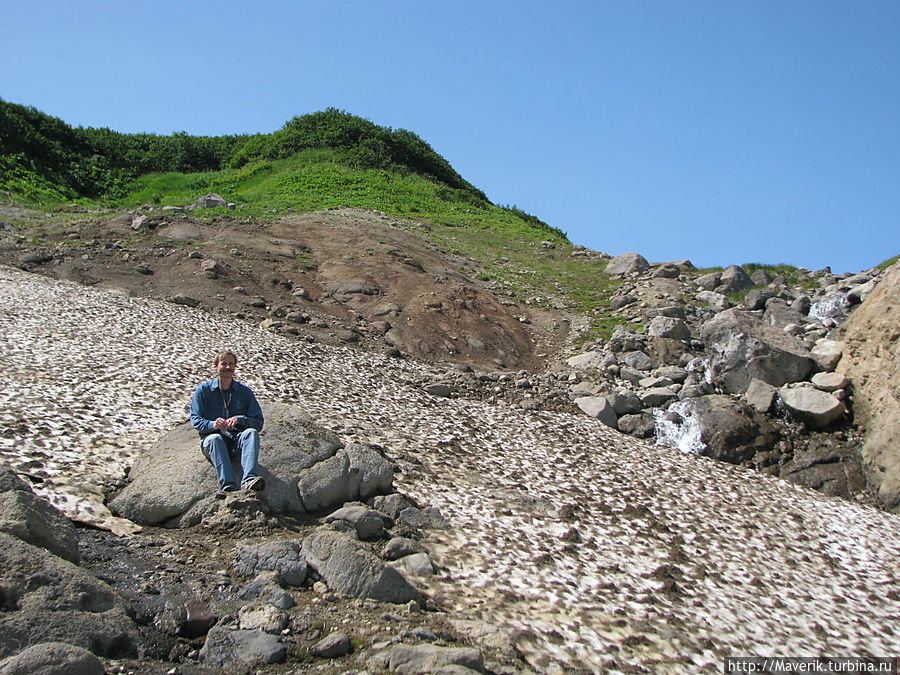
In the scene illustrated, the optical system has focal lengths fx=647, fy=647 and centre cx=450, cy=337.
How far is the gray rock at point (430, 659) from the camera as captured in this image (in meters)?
5.59

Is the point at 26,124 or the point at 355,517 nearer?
the point at 355,517

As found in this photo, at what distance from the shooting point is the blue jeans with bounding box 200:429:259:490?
8.55 metres

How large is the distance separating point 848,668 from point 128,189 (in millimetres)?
46406

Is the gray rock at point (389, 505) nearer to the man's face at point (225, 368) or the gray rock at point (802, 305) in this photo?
the man's face at point (225, 368)

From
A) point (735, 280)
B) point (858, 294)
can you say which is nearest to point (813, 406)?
point (858, 294)

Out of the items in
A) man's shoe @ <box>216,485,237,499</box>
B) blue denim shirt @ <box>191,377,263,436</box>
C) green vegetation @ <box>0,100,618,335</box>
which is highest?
green vegetation @ <box>0,100,618,335</box>

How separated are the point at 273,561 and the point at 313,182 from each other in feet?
123

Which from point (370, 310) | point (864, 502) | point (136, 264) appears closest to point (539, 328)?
point (370, 310)

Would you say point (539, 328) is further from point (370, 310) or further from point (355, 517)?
point (355, 517)

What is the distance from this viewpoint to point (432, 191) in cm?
4606

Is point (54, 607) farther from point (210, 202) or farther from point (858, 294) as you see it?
point (210, 202)

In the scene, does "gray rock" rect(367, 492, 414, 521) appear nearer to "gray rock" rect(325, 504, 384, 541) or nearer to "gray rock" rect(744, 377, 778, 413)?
"gray rock" rect(325, 504, 384, 541)

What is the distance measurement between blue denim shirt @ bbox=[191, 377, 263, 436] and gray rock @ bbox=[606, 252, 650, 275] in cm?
2401

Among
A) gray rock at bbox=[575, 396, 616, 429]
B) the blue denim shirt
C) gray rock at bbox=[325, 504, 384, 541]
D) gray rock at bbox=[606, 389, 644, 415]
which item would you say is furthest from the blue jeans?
gray rock at bbox=[606, 389, 644, 415]
